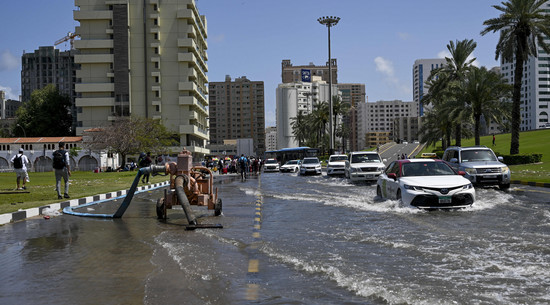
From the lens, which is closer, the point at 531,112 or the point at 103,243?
the point at 103,243

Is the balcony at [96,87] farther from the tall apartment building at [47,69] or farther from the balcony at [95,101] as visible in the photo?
the tall apartment building at [47,69]

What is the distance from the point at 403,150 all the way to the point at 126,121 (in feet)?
194

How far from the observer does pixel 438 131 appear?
7212 centimetres

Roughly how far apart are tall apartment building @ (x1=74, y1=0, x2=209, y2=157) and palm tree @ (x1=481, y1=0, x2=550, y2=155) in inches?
2129

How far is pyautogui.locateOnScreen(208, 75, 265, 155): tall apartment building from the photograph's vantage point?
190 m

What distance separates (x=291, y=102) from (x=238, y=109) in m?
19.0

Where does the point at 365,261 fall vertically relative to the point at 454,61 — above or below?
below

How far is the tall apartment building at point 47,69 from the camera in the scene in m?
178

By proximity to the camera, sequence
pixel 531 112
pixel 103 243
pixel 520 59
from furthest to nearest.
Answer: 1. pixel 531 112
2. pixel 520 59
3. pixel 103 243

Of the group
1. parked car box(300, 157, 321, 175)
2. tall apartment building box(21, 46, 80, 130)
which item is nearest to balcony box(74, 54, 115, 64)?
parked car box(300, 157, 321, 175)

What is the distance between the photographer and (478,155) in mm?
22375

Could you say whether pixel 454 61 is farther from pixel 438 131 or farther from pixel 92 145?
pixel 92 145

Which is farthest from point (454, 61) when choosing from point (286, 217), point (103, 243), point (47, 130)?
point (47, 130)

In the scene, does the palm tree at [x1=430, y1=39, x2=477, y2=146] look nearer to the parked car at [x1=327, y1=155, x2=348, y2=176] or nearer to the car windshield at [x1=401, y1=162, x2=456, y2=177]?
the parked car at [x1=327, y1=155, x2=348, y2=176]
